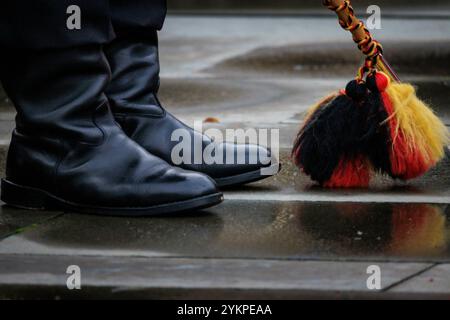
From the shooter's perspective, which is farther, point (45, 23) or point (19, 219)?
point (19, 219)

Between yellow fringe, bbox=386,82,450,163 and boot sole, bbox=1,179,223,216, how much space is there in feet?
2.40

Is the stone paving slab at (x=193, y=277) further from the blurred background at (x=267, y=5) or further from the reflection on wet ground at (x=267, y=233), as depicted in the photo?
the blurred background at (x=267, y=5)

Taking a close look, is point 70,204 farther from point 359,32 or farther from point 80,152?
point 359,32

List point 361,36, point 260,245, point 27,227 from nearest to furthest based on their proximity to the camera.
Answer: point 260,245 → point 27,227 → point 361,36

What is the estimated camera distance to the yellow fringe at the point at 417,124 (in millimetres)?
3680

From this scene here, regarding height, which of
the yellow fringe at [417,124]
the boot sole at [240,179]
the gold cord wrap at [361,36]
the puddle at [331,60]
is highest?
the puddle at [331,60]

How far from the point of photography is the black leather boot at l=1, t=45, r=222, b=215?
3.28m

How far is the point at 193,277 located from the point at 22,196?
0.93 meters

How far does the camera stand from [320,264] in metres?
2.78

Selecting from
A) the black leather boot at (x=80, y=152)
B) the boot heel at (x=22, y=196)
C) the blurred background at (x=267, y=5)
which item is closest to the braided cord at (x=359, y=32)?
the black leather boot at (x=80, y=152)

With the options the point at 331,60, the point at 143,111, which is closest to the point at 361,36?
the point at 143,111

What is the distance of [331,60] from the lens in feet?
25.6

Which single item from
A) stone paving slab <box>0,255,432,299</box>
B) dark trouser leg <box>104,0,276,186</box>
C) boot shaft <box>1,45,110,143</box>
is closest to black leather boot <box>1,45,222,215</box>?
boot shaft <box>1,45,110,143</box>

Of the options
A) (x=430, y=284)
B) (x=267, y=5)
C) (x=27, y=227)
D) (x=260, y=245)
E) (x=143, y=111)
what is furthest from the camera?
(x=267, y=5)
